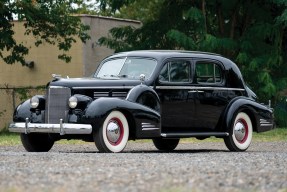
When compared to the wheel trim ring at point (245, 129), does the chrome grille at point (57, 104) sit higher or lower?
higher

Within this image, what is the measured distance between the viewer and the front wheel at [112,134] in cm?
1462

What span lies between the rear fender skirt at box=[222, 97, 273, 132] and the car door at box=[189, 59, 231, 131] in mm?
158

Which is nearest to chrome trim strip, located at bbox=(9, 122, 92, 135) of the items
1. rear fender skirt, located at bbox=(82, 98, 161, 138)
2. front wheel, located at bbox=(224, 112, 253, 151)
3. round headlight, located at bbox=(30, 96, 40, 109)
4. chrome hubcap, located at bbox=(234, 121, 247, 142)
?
rear fender skirt, located at bbox=(82, 98, 161, 138)

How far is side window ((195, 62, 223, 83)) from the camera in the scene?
1673cm

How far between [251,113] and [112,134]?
11.5 feet

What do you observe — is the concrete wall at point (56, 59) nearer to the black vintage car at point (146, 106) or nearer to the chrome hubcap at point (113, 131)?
the black vintage car at point (146, 106)

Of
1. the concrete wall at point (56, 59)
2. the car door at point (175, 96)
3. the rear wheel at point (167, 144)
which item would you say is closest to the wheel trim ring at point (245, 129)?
the car door at point (175, 96)

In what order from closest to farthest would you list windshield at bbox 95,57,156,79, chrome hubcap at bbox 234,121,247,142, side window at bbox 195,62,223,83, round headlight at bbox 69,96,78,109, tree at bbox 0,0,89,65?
1. round headlight at bbox 69,96,78,109
2. windshield at bbox 95,57,156,79
3. side window at bbox 195,62,223,83
4. chrome hubcap at bbox 234,121,247,142
5. tree at bbox 0,0,89,65

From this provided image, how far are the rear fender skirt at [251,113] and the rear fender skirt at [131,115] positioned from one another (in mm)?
1777

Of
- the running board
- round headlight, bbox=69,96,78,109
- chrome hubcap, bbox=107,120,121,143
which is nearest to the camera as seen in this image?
chrome hubcap, bbox=107,120,121,143

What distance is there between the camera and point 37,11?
29.9m

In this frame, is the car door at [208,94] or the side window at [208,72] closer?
the car door at [208,94]

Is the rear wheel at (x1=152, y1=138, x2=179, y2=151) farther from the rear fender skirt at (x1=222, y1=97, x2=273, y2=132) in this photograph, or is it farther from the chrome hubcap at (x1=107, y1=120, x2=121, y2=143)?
the chrome hubcap at (x1=107, y1=120, x2=121, y2=143)

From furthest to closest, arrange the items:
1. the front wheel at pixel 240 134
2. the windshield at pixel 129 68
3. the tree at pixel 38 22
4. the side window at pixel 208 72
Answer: the tree at pixel 38 22
the front wheel at pixel 240 134
the side window at pixel 208 72
the windshield at pixel 129 68
